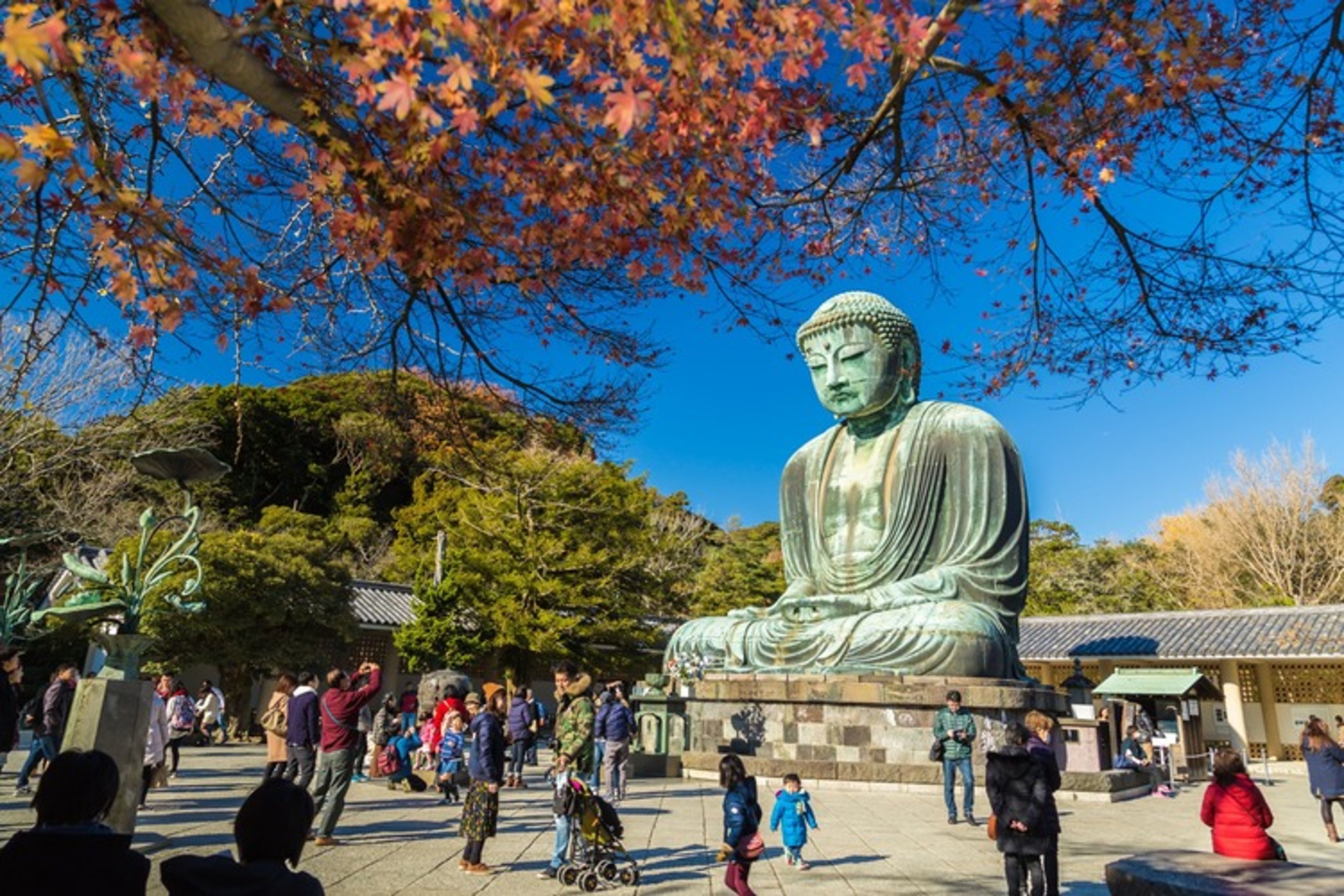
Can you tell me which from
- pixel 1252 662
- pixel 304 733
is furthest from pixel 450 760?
pixel 1252 662

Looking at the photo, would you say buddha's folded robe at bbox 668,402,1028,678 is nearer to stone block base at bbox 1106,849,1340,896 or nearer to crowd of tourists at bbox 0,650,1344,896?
crowd of tourists at bbox 0,650,1344,896

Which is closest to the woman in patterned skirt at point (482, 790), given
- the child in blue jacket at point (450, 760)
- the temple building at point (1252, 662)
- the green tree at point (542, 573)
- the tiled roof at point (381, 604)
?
the child in blue jacket at point (450, 760)

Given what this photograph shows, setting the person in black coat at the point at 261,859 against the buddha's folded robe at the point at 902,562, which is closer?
the person in black coat at the point at 261,859

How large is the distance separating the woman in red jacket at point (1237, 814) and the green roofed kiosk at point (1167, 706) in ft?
35.3

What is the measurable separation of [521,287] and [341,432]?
25874 millimetres

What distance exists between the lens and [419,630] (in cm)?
2028

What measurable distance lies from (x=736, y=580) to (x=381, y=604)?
1083 cm

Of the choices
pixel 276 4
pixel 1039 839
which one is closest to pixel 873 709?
pixel 1039 839

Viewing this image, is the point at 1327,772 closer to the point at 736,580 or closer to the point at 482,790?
the point at 482,790

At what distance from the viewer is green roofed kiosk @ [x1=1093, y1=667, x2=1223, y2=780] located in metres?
14.9

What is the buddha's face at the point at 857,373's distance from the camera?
14.1m

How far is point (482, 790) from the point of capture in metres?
5.61

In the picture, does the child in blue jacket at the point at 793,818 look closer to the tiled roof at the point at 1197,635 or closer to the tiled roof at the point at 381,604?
the tiled roof at the point at 1197,635

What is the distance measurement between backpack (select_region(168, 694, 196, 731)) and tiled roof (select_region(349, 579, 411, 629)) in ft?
36.6
